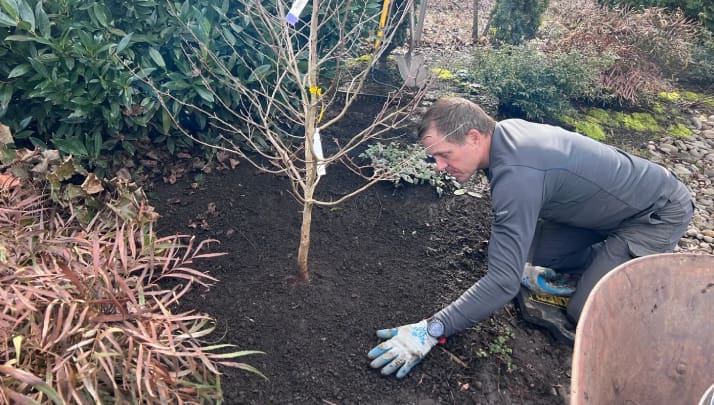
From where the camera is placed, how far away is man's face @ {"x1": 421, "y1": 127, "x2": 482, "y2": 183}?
7.25 ft

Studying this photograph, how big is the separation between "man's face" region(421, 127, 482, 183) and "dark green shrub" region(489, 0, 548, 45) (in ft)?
13.5

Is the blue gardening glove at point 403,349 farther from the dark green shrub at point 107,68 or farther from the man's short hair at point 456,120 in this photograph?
the dark green shrub at point 107,68

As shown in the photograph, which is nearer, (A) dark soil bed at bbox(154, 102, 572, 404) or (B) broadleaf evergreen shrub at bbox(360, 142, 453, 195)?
(A) dark soil bed at bbox(154, 102, 572, 404)

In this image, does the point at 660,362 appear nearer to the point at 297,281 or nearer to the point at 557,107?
the point at 297,281

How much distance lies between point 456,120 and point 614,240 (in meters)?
1.15

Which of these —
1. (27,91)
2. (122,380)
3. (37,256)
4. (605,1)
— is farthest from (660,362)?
(605,1)

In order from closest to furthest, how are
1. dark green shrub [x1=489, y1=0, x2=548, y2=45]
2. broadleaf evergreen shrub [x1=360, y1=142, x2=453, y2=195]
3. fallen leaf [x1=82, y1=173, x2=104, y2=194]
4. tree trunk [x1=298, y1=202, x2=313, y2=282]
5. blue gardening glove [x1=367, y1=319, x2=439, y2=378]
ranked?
blue gardening glove [x1=367, y1=319, x2=439, y2=378] < tree trunk [x1=298, y1=202, x2=313, y2=282] < fallen leaf [x1=82, y1=173, x2=104, y2=194] < broadleaf evergreen shrub [x1=360, y1=142, x2=453, y2=195] < dark green shrub [x1=489, y1=0, x2=548, y2=45]

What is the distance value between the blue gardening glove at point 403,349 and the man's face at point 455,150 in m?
0.78

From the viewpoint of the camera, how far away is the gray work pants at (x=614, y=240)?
8.06 ft

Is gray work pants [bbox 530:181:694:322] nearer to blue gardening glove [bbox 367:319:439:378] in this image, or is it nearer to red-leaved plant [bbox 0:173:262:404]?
blue gardening glove [bbox 367:319:439:378]

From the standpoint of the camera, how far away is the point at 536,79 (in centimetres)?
443

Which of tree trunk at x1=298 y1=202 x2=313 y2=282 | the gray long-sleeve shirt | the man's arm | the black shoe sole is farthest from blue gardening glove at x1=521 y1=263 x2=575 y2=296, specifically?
tree trunk at x1=298 y1=202 x2=313 y2=282

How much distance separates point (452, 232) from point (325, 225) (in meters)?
0.85

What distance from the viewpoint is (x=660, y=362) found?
4.61 ft
